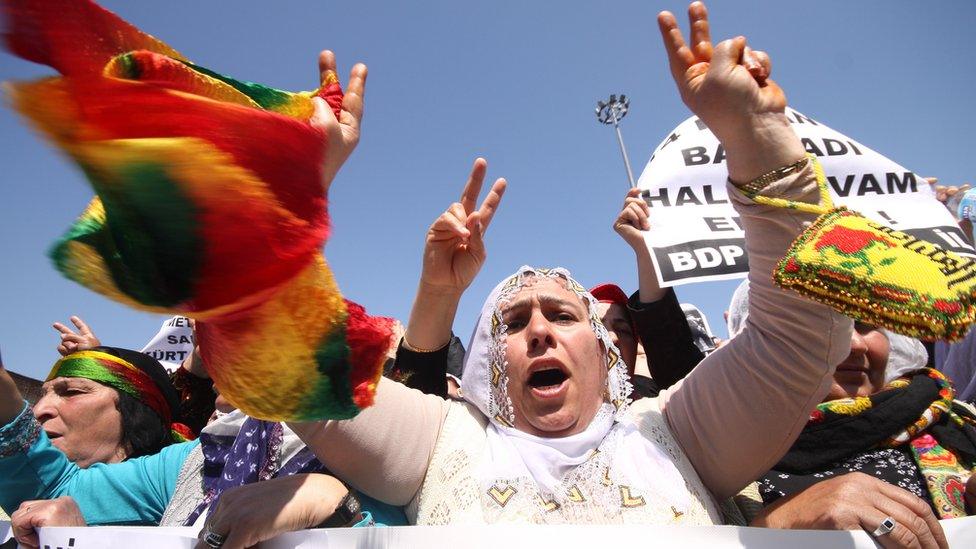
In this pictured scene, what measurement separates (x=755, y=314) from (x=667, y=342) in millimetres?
1095

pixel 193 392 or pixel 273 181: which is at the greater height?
pixel 273 181

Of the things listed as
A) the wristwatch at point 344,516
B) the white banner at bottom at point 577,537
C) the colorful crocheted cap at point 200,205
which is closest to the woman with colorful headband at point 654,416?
the wristwatch at point 344,516

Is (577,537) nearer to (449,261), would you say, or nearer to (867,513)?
(867,513)

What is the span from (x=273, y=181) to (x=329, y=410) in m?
0.42

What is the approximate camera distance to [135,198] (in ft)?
2.29

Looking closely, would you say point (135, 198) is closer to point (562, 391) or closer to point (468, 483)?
point (468, 483)

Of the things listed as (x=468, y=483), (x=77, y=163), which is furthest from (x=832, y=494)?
(x=77, y=163)

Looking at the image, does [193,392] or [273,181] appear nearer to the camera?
[273,181]

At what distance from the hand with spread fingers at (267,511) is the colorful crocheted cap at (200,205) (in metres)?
0.39

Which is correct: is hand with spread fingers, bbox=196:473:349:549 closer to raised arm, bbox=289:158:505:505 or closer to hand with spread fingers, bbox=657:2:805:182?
raised arm, bbox=289:158:505:505

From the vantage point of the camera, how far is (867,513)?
114 cm

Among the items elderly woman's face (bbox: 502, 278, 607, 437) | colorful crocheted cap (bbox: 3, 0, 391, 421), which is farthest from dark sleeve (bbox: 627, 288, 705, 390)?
colorful crocheted cap (bbox: 3, 0, 391, 421)

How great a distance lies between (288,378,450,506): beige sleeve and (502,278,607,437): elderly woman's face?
393 millimetres

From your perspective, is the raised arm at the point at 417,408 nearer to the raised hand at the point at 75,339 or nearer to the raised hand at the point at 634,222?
the raised hand at the point at 634,222
